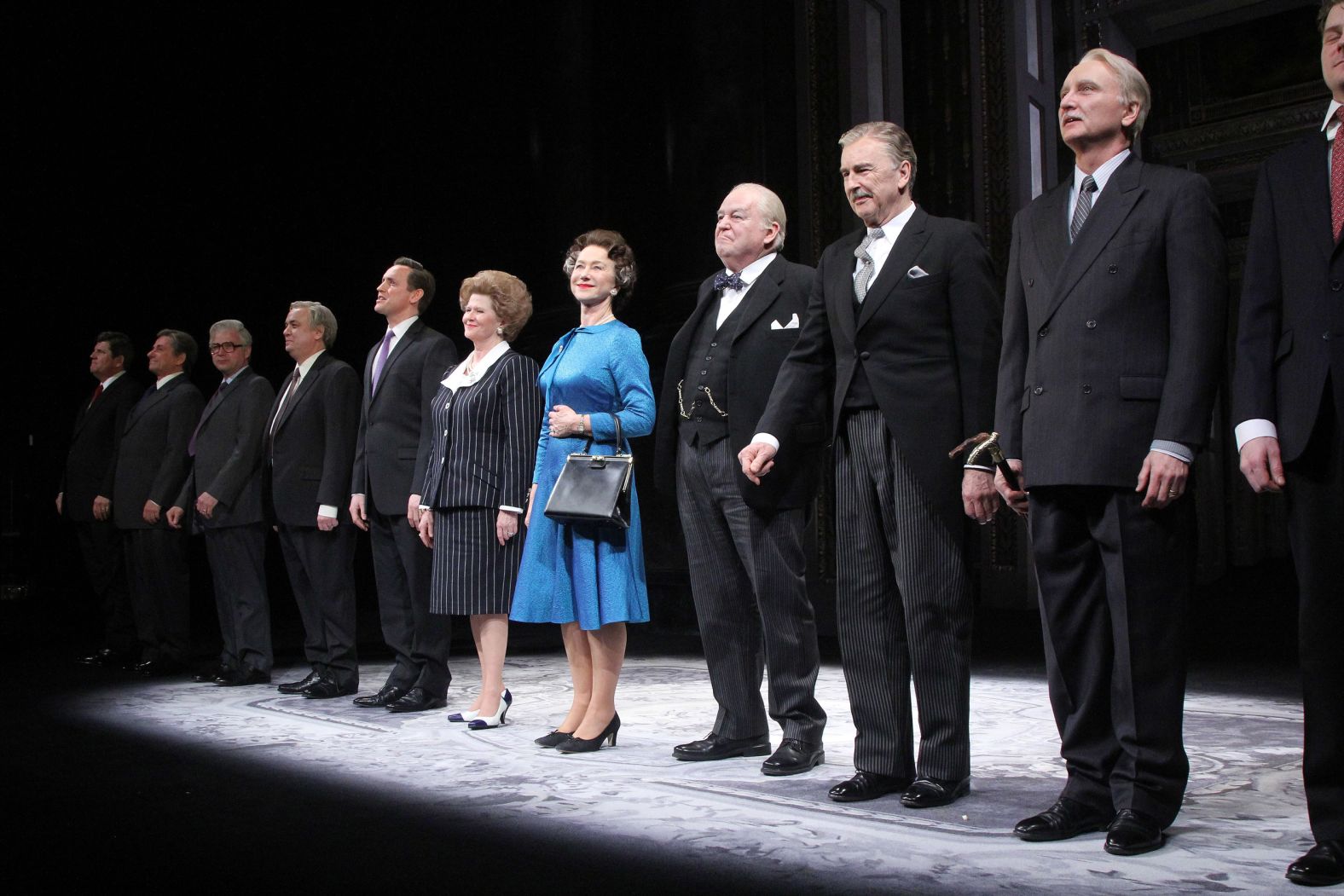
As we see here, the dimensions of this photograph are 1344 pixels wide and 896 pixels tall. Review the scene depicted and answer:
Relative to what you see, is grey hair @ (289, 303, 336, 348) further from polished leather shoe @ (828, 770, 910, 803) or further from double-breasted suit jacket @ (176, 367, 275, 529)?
polished leather shoe @ (828, 770, 910, 803)

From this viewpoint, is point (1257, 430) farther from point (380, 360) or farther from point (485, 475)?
point (380, 360)

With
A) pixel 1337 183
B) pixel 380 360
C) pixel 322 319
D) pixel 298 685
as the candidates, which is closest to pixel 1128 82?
pixel 1337 183

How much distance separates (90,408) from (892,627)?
5.01 m

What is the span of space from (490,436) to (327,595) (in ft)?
4.24

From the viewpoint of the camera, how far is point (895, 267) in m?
2.85

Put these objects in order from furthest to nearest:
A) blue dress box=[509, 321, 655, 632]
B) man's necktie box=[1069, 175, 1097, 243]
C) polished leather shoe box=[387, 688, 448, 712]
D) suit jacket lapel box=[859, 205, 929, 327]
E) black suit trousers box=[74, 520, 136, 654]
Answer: black suit trousers box=[74, 520, 136, 654], polished leather shoe box=[387, 688, 448, 712], blue dress box=[509, 321, 655, 632], suit jacket lapel box=[859, 205, 929, 327], man's necktie box=[1069, 175, 1097, 243]

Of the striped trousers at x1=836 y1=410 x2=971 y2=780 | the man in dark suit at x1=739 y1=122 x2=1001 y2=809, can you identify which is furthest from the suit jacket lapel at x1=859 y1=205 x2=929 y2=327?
the striped trousers at x1=836 y1=410 x2=971 y2=780

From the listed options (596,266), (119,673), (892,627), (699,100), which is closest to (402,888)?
(892,627)

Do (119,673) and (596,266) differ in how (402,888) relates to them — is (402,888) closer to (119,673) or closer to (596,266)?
(596,266)

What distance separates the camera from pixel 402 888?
7.24 feet

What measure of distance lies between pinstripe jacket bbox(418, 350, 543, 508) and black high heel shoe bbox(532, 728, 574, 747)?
2.60 ft

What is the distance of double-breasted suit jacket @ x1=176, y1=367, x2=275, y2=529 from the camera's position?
5.26 metres

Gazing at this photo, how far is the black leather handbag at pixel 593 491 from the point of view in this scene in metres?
3.37

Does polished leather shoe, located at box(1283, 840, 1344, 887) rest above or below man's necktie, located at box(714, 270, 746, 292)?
below
